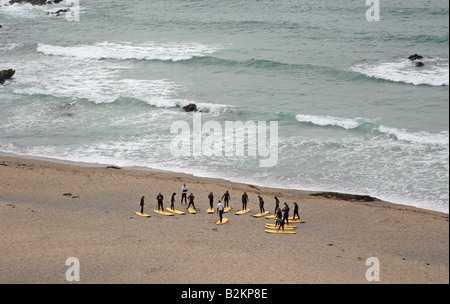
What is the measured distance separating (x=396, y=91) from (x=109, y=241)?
81.0 ft

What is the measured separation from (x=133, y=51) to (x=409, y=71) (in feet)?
82.8

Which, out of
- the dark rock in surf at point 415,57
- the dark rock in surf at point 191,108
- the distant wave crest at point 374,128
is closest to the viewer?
the distant wave crest at point 374,128

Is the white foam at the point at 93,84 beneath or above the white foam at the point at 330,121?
above

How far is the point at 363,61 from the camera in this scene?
45.9 m

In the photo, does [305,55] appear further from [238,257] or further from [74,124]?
[238,257]

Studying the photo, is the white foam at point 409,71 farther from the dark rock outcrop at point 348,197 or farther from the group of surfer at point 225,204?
the group of surfer at point 225,204

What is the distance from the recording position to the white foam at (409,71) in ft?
132

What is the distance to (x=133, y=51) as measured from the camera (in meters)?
52.9

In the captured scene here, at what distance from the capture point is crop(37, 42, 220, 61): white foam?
5100 cm

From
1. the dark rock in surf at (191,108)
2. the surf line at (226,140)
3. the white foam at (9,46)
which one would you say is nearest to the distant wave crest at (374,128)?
the surf line at (226,140)

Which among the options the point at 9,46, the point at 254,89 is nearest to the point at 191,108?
the point at 254,89
